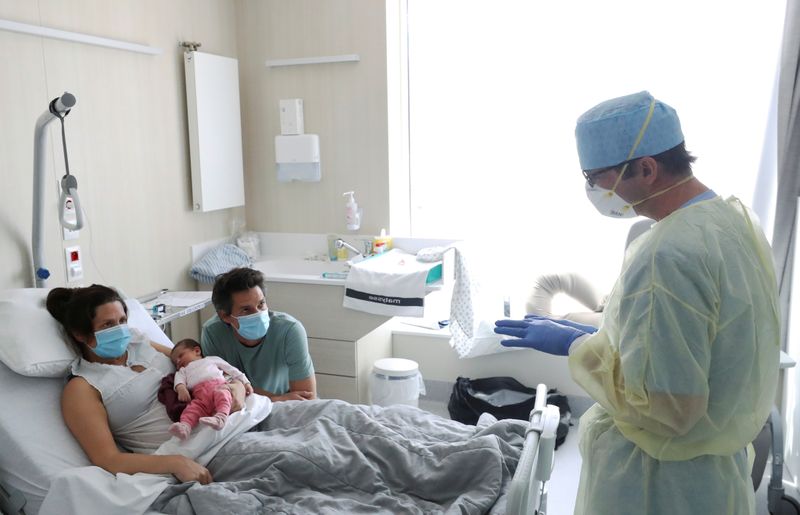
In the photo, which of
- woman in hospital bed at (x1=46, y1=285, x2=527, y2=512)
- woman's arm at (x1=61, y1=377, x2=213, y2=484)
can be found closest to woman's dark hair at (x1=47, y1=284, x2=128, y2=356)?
woman in hospital bed at (x1=46, y1=285, x2=527, y2=512)

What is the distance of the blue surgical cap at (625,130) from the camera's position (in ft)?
4.39

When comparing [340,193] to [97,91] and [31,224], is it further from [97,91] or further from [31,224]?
[31,224]

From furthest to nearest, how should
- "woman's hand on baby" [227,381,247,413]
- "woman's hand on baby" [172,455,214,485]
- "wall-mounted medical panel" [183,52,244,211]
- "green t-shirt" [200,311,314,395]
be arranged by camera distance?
"wall-mounted medical panel" [183,52,244,211] → "green t-shirt" [200,311,314,395] → "woman's hand on baby" [227,381,247,413] → "woman's hand on baby" [172,455,214,485]

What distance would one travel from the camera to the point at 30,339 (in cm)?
189

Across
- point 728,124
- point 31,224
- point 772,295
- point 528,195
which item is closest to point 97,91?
point 31,224

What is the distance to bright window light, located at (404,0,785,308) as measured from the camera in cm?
323

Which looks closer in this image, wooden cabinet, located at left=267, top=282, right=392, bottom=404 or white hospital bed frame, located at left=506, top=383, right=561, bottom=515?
white hospital bed frame, located at left=506, top=383, right=561, bottom=515

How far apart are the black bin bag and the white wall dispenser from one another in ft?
4.80

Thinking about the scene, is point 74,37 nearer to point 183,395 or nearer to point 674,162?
point 183,395

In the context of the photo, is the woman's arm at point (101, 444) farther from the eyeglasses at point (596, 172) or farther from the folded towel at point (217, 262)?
the folded towel at point (217, 262)

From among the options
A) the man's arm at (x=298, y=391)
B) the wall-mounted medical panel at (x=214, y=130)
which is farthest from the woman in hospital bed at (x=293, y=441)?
the wall-mounted medical panel at (x=214, y=130)

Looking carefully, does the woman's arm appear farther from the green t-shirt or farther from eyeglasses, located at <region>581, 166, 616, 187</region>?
eyeglasses, located at <region>581, 166, 616, 187</region>

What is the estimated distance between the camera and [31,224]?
2590 mm

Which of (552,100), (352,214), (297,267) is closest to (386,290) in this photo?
(352,214)
